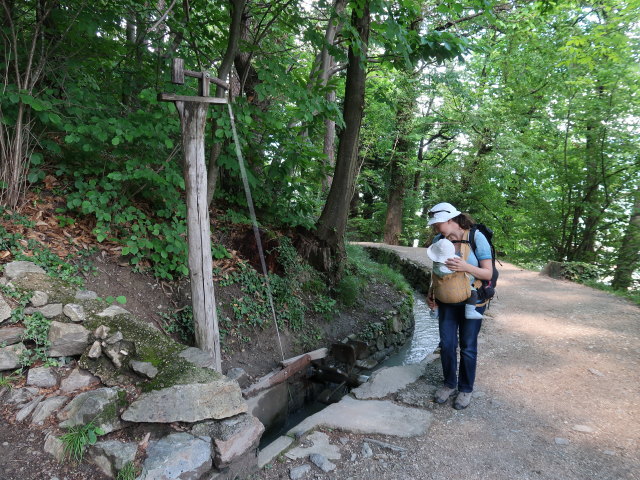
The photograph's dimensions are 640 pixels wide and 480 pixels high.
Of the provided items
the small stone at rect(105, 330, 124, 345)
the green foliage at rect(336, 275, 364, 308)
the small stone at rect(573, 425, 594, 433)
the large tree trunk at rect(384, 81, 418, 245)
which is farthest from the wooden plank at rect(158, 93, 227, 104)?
the large tree trunk at rect(384, 81, 418, 245)

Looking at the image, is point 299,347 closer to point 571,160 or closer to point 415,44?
point 415,44

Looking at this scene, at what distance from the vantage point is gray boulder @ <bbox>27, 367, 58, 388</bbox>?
284cm

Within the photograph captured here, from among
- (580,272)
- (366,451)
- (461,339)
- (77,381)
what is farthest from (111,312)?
(580,272)

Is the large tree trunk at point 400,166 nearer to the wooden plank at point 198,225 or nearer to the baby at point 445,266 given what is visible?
the wooden plank at point 198,225

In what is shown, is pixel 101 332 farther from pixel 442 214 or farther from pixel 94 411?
pixel 442 214

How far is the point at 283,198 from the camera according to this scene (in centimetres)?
677

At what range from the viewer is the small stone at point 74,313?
317 centimetres

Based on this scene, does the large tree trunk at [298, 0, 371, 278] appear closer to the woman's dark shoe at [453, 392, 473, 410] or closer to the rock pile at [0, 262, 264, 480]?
the woman's dark shoe at [453, 392, 473, 410]

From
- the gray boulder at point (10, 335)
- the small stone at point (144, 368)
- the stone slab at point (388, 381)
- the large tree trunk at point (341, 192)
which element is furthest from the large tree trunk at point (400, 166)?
the gray boulder at point (10, 335)

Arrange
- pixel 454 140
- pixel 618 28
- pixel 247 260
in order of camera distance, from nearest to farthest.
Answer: pixel 247 260, pixel 618 28, pixel 454 140

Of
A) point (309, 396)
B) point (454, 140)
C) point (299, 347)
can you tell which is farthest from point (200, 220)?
point (454, 140)

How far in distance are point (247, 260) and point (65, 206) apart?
7.84 ft

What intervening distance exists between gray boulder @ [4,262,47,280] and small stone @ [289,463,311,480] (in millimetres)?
2764

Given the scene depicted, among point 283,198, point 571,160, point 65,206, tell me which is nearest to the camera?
point 65,206
